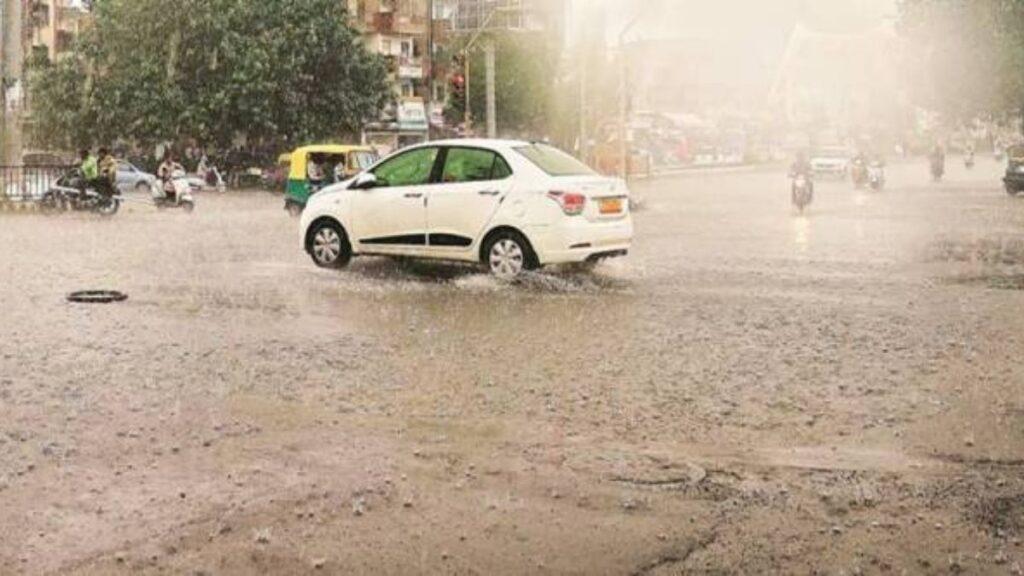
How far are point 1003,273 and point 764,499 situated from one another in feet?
38.3

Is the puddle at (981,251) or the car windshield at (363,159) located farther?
the car windshield at (363,159)

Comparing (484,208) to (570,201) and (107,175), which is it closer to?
(570,201)

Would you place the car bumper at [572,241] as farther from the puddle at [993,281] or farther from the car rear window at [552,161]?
the puddle at [993,281]

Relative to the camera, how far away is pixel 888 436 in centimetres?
700

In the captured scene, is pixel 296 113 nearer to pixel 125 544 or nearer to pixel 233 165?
pixel 233 165

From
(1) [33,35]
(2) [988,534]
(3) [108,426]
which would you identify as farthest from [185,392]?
(1) [33,35]

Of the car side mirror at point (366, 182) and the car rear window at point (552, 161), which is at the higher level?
the car rear window at point (552, 161)

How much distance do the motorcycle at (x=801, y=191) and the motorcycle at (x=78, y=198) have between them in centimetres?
1544

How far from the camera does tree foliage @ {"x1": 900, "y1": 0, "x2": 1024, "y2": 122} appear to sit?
40469 millimetres

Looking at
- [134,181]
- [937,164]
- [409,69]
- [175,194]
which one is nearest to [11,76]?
[175,194]

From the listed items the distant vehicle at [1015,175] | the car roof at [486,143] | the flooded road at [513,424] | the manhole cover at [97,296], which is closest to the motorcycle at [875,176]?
the distant vehicle at [1015,175]

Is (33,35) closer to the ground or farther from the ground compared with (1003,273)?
farther from the ground

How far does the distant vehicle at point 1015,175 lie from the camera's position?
38969 mm

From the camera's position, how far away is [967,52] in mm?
43438
